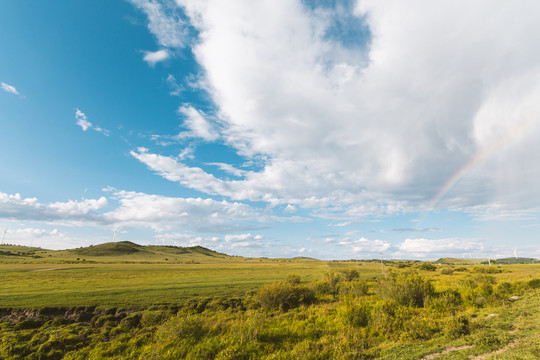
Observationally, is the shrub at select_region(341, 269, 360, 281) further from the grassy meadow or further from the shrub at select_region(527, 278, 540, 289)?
the shrub at select_region(527, 278, 540, 289)

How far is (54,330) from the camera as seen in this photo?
66.0ft

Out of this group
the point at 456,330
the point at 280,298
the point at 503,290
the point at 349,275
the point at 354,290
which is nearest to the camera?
the point at 456,330

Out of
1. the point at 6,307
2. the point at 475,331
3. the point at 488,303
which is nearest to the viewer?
the point at 475,331

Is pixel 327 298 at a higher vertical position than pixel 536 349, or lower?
lower

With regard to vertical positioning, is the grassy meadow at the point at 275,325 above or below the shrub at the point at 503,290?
below

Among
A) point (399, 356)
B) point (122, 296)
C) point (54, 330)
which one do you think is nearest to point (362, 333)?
point (399, 356)

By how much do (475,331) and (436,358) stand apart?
5371 millimetres

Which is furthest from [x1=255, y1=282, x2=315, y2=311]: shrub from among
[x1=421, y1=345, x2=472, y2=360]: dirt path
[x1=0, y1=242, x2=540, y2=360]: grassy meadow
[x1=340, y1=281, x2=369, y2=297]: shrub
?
[x1=421, y1=345, x2=472, y2=360]: dirt path

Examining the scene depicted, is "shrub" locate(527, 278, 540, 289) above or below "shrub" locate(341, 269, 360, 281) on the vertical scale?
above

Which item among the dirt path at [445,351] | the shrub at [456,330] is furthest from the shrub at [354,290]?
the dirt path at [445,351]

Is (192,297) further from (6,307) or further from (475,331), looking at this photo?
(475,331)

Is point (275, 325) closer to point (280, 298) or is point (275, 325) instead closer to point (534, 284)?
point (280, 298)

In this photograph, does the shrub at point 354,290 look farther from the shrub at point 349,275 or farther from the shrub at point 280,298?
the shrub at point 349,275

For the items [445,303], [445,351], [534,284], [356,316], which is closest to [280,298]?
[356,316]
